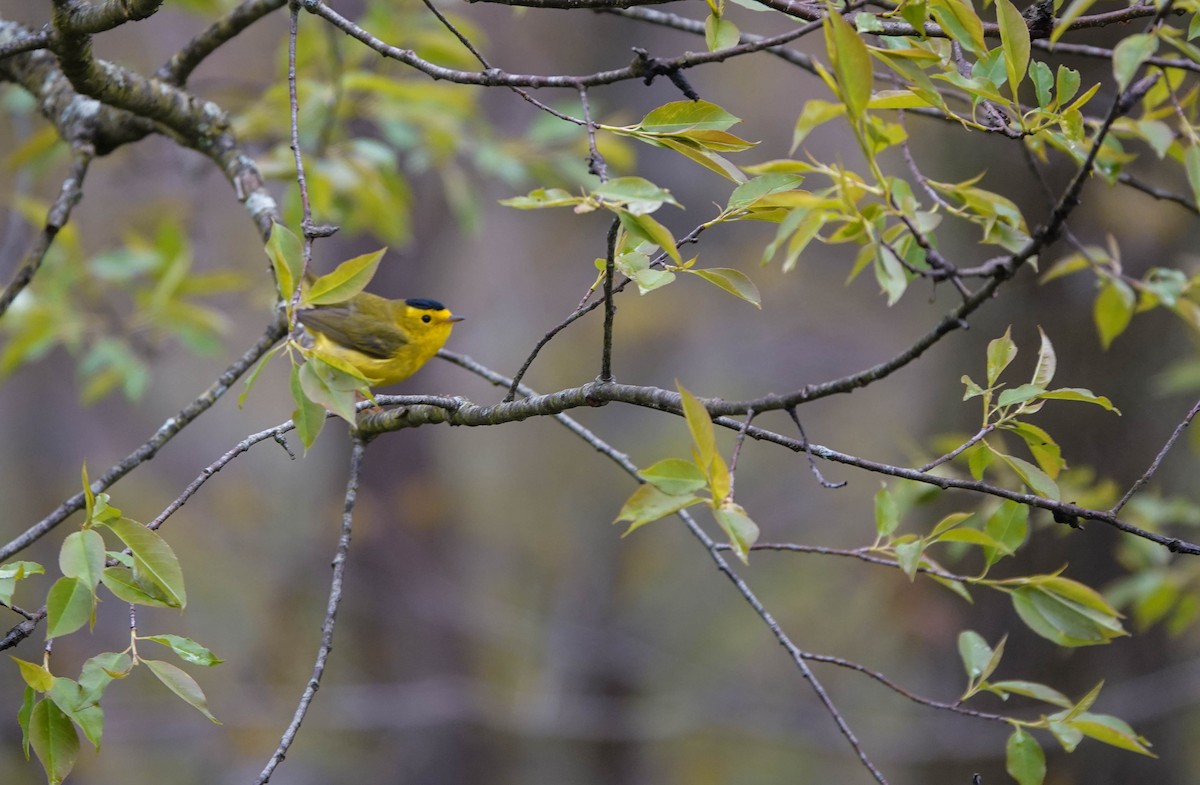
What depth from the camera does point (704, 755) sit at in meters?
8.64

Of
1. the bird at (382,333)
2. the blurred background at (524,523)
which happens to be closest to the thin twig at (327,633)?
the bird at (382,333)

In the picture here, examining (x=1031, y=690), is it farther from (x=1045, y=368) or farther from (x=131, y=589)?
(x=131, y=589)

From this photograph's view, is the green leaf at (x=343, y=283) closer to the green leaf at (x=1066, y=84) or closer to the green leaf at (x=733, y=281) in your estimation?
the green leaf at (x=733, y=281)

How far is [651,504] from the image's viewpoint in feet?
4.41

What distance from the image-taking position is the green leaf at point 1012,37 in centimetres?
156

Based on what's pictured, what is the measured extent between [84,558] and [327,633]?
0.50 m

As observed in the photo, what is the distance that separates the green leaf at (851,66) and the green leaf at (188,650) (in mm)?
1224

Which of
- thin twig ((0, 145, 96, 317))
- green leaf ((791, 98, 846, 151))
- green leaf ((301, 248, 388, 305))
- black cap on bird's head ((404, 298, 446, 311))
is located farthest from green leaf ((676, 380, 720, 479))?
black cap on bird's head ((404, 298, 446, 311))

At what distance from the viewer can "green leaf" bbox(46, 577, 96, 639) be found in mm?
1368

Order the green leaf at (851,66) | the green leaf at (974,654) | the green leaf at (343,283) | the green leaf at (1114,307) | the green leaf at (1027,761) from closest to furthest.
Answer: the green leaf at (851,66), the green leaf at (343,283), the green leaf at (1027,761), the green leaf at (974,654), the green leaf at (1114,307)

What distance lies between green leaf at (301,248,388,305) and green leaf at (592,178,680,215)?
355 millimetres

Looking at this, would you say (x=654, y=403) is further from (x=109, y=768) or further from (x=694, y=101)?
(x=109, y=768)

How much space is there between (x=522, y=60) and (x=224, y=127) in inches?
252

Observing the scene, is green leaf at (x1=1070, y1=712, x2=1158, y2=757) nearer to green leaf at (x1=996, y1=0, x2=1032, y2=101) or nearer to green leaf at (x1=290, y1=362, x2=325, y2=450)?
green leaf at (x1=996, y1=0, x2=1032, y2=101)
